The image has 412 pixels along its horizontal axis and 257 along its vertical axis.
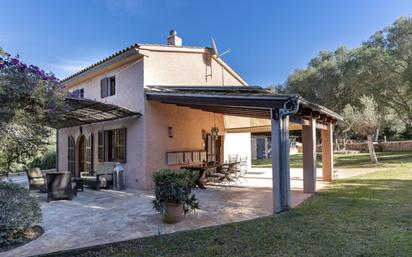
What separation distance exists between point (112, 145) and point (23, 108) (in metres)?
8.36

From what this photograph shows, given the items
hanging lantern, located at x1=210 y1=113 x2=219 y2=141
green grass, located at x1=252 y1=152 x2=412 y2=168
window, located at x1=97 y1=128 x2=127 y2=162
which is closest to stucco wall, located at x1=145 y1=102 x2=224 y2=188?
hanging lantern, located at x1=210 y1=113 x2=219 y2=141

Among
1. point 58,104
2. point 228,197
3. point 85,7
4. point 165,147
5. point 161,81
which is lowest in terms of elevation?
point 228,197

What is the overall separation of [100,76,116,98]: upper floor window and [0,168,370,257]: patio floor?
494cm

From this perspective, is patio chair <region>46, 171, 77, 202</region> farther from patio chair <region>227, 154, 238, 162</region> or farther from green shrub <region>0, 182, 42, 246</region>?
patio chair <region>227, 154, 238, 162</region>

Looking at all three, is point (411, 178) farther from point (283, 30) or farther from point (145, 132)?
point (283, 30)

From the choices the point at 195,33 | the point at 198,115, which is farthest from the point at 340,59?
the point at 198,115

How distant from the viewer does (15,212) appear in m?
5.73

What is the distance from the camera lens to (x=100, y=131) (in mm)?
14617

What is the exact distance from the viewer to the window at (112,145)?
13.3 meters

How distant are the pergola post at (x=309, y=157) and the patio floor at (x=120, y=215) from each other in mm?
548

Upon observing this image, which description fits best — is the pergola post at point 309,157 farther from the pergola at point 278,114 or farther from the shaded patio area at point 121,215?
the shaded patio area at point 121,215

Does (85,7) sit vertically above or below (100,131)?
above

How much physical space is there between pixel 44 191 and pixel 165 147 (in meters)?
4.96

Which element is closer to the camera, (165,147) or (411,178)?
(165,147)
